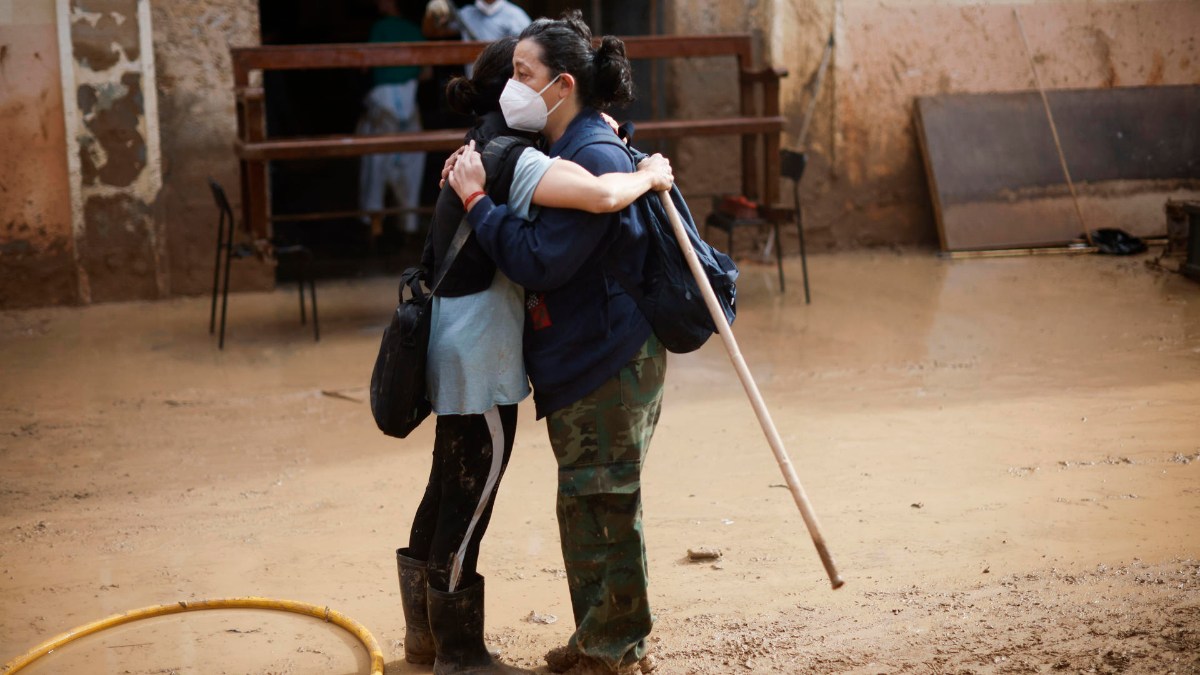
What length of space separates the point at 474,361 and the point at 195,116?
19.6 ft

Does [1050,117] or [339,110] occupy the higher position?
[339,110]

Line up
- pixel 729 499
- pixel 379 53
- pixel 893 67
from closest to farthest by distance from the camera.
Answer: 1. pixel 729 499
2. pixel 379 53
3. pixel 893 67

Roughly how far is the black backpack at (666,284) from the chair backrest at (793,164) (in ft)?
16.1

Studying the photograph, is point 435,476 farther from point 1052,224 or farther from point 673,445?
point 1052,224

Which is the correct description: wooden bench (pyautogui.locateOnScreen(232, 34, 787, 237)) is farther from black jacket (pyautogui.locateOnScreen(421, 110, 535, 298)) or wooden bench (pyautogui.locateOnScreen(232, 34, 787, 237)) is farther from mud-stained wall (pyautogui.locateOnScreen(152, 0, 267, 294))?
black jacket (pyautogui.locateOnScreen(421, 110, 535, 298))

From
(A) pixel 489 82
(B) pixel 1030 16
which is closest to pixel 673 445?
(A) pixel 489 82

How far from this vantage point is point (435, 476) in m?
3.19

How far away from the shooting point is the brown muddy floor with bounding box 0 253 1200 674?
345cm

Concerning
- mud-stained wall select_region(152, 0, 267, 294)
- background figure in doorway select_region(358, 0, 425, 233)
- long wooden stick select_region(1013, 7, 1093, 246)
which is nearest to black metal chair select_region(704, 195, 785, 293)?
background figure in doorway select_region(358, 0, 425, 233)

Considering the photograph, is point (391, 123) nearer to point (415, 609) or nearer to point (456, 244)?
point (415, 609)

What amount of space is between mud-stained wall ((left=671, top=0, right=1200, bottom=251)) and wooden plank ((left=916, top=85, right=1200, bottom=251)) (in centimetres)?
19

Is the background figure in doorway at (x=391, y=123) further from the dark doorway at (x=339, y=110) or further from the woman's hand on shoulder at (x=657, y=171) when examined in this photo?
the woman's hand on shoulder at (x=657, y=171)

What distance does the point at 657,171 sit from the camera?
2.97 meters

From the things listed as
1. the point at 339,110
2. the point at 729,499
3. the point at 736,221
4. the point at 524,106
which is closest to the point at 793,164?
the point at 736,221
